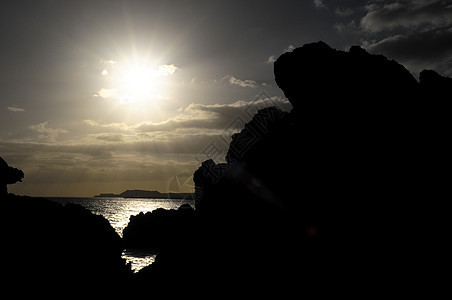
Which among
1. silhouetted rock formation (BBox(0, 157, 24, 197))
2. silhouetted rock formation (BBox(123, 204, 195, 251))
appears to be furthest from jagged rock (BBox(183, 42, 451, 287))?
silhouetted rock formation (BBox(123, 204, 195, 251))

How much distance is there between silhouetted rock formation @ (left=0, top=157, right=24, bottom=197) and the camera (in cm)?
5584

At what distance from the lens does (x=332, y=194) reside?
15.0m

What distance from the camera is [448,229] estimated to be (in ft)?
43.4

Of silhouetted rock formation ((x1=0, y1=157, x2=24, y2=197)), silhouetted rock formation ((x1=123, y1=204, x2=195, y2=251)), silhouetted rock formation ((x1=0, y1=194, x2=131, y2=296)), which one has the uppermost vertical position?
silhouetted rock formation ((x1=0, y1=157, x2=24, y2=197))

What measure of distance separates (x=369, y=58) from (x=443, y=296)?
49.3ft


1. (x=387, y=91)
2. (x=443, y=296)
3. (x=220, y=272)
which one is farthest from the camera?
(x=387, y=91)

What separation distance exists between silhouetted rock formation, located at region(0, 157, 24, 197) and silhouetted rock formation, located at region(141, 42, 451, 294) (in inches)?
2286

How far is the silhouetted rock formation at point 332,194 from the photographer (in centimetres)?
1214

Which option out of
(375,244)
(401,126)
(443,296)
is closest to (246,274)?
(375,244)

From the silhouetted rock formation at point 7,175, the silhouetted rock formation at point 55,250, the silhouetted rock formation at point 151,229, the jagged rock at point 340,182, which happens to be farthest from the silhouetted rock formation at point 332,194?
the silhouetted rock formation at point 151,229

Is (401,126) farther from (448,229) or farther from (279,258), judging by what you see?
(279,258)

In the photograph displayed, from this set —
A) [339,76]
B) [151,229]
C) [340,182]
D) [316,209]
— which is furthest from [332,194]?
[151,229]

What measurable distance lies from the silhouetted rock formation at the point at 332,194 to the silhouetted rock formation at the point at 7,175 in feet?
191

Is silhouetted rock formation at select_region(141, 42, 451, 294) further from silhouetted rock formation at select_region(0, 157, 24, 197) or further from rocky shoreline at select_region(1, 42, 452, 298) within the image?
silhouetted rock formation at select_region(0, 157, 24, 197)
